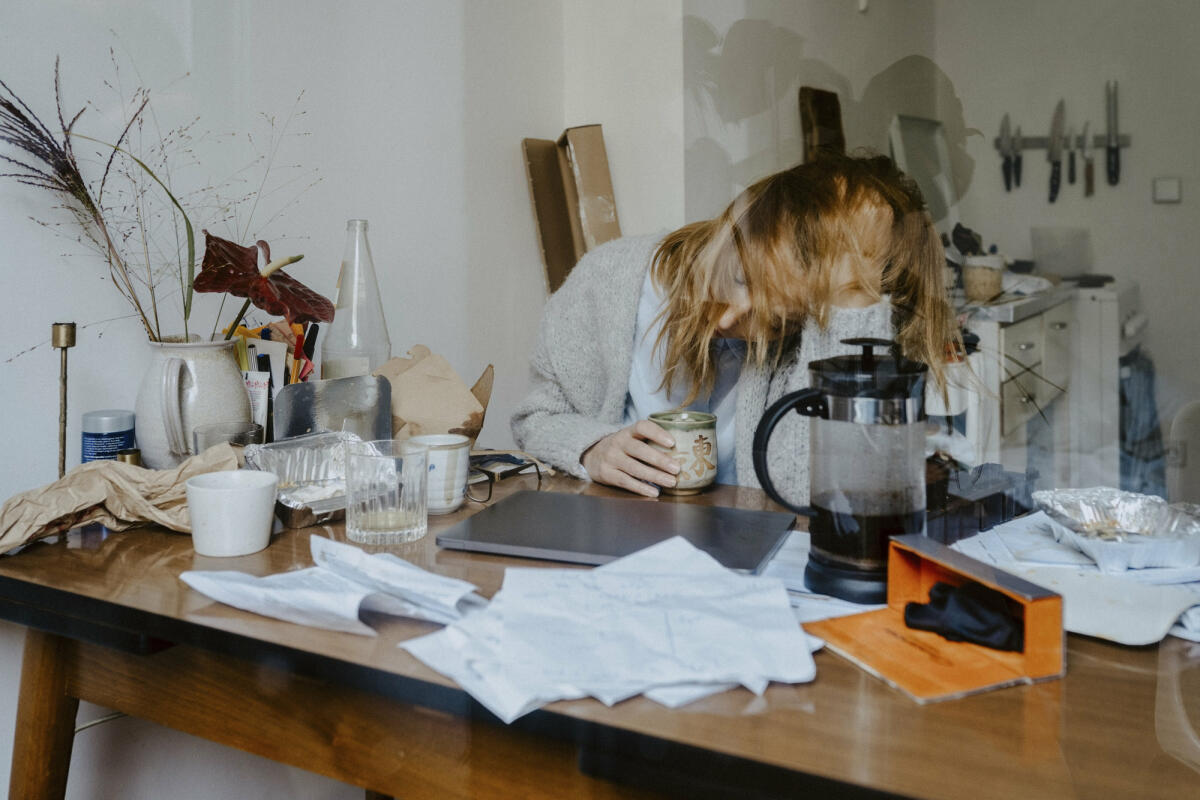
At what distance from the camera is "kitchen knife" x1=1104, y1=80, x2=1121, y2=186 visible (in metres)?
1.93

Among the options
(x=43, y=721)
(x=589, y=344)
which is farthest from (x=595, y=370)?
(x=43, y=721)

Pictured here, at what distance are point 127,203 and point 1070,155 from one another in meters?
1.97

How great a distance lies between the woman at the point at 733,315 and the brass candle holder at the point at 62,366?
58cm

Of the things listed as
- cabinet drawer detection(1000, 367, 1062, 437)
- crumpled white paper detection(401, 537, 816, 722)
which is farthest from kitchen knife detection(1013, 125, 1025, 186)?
crumpled white paper detection(401, 537, 816, 722)

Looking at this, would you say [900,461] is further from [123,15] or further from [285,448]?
[123,15]

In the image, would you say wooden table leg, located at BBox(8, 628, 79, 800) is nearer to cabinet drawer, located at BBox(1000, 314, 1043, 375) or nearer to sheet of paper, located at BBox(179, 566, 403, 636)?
sheet of paper, located at BBox(179, 566, 403, 636)

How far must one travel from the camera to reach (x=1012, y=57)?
2020mm

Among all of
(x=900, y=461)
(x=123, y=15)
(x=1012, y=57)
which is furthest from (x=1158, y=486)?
(x=123, y=15)

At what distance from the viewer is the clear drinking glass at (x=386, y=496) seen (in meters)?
0.79

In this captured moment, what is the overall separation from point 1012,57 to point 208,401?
6.35ft

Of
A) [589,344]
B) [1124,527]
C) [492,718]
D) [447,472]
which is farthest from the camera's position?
[589,344]

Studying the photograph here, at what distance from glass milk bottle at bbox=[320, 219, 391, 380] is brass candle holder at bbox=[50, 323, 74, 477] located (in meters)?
0.30

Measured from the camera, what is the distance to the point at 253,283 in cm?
103

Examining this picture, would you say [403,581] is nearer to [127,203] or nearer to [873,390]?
[873,390]
